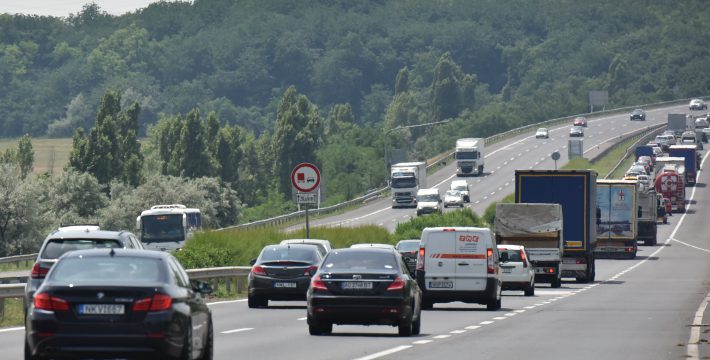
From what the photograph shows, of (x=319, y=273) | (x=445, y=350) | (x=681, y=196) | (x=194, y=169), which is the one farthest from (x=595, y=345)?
(x=194, y=169)

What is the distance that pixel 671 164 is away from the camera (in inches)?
4449

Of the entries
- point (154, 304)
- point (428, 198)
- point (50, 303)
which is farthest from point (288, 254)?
point (428, 198)

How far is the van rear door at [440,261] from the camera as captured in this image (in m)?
33.1

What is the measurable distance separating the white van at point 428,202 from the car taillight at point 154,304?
86.8 m

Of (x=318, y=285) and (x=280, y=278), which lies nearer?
(x=318, y=285)

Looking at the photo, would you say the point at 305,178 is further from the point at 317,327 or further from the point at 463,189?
the point at 463,189

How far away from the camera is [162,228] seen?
58.8 metres

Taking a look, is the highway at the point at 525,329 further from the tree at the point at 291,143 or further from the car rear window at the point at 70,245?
the tree at the point at 291,143

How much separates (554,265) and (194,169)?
288ft

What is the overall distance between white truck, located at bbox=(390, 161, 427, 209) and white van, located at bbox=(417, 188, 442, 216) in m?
7.23

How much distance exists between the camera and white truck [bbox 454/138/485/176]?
134875mm

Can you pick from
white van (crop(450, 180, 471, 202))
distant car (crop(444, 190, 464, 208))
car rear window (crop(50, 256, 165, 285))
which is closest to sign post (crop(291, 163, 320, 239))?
car rear window (crop(50, 256, 165, 285))

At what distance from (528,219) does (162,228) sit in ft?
52.5

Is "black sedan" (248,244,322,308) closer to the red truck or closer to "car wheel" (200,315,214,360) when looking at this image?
"car wheel" (200,315,214,360)
